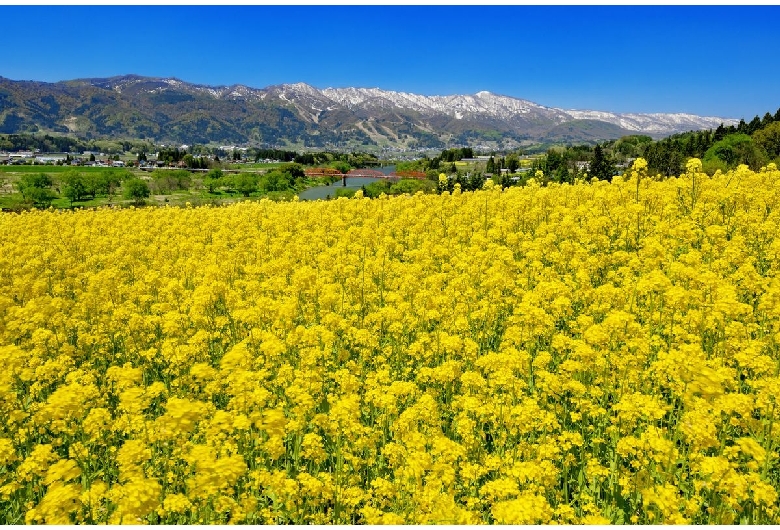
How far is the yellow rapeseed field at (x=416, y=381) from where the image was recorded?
5.49 metres

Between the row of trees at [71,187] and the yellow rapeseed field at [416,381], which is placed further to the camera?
the row of trees at [71,187]

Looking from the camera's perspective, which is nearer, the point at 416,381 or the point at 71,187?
the point at 416,381

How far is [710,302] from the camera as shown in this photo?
9.00 metres

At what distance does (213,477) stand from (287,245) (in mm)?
11314

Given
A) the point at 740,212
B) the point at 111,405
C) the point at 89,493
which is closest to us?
the point at 89,493

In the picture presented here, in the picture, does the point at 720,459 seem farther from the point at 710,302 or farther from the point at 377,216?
the point at 377,216

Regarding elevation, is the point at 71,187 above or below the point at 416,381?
above

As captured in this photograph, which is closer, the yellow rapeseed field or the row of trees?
the yellow rapeseed field

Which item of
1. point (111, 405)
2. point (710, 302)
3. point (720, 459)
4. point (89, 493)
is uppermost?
point (710, 302)

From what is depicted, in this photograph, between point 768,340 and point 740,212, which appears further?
point 740,212

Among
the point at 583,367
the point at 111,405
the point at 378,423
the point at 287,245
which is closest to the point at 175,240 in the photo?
the point at 287,245

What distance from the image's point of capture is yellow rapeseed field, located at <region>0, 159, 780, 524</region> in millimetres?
5488

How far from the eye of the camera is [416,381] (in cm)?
821

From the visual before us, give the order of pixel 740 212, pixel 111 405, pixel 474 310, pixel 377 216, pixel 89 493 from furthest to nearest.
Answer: pixel 377 216 < pixel 740 212 < pixel 474 310 < pixel 111 405 < pixel 89 493
